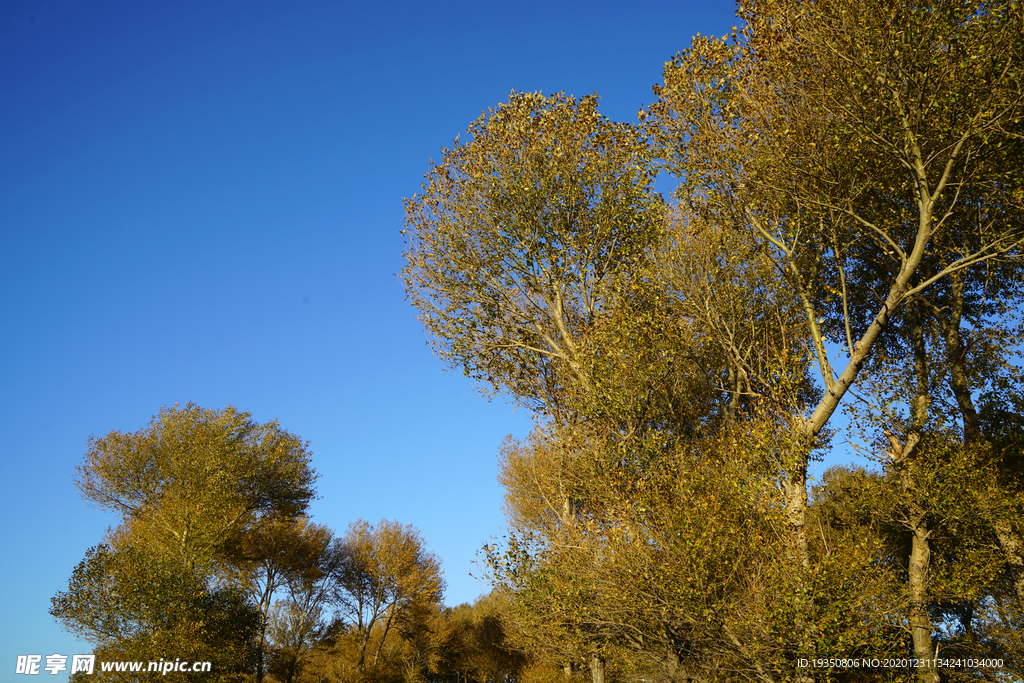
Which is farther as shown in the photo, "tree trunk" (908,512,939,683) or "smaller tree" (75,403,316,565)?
"smaller tree" (75,403,316,565)

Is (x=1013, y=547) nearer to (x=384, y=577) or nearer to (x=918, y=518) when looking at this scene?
(x=918, y=518)

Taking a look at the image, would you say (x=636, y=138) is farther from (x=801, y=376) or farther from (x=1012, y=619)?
(x=1012, y=619)

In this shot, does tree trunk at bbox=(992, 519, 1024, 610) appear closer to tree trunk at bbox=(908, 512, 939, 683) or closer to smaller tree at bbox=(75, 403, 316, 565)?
tree trunk at bbox=(908, 512, 939, 683)

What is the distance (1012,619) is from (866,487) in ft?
16.5

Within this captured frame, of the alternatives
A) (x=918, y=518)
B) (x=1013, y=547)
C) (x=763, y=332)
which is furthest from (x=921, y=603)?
(x=763, y=332)

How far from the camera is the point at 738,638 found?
13328 millimetres

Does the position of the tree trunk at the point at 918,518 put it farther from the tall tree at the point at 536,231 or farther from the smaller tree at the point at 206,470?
the smaller tree at the point at 206,470

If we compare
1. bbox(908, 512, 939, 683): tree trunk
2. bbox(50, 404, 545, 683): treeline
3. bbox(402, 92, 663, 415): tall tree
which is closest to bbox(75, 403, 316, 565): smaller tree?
bbox(50, 404, 545, 683): treeline

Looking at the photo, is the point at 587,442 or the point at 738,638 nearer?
the point at 738,638

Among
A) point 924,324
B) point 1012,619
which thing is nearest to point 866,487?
point 1012,619

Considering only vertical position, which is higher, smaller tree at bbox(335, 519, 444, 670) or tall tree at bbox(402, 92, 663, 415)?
tall tree at bbox(402, 92, 663, 415)

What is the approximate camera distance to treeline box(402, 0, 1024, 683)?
1398cm

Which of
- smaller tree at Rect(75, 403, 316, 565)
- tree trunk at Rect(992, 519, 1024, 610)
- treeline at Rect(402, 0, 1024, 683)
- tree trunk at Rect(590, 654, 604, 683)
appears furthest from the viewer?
smaller tree at Rect(75, 403, 316, 565)

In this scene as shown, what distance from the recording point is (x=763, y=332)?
19656 millimetres
